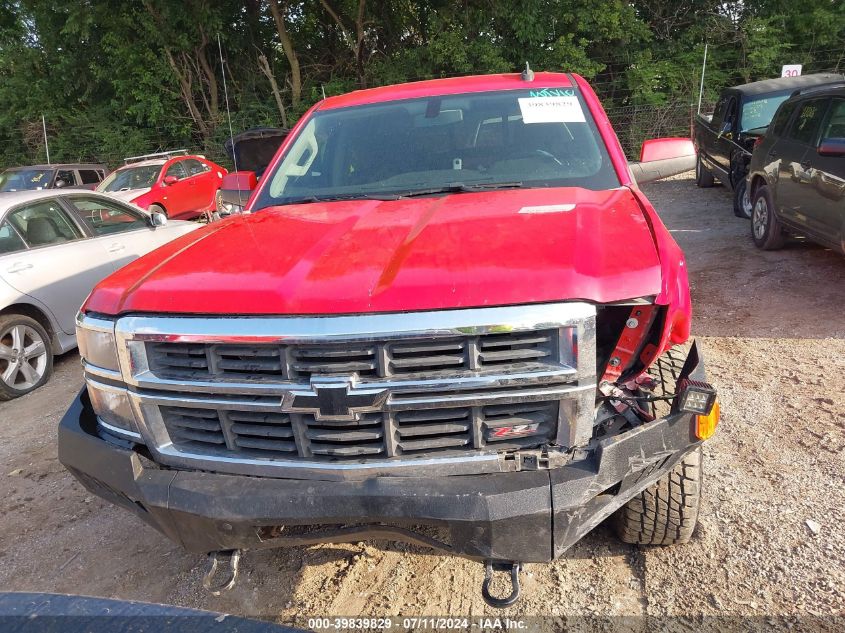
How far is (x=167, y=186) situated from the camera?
43.3ft

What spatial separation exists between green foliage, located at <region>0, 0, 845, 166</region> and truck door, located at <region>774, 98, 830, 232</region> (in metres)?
10.6

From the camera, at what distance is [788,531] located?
113 inches

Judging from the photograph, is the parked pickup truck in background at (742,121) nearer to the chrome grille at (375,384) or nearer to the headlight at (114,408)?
the chrome grille at (375,384)

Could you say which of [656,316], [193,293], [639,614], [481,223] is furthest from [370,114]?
[639,614]

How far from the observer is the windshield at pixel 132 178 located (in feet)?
42.1

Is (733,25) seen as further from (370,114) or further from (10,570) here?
(10,570)

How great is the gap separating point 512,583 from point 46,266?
17.1ft

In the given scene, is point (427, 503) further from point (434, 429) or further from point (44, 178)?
point (44, 178)

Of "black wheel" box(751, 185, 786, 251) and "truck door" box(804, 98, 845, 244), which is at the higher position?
"truck door" box(804, 98, 845, 244)

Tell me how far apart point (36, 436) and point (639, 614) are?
4157mm

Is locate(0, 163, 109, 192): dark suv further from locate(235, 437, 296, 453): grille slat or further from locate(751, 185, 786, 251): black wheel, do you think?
locate(235, 437, 296, 453): grille slat

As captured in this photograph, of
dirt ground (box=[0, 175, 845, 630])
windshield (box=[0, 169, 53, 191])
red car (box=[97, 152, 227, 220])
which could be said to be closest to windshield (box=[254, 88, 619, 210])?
dirt ground (box=[0, 175, 845, 630])

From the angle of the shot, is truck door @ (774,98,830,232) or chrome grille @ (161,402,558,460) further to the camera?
truck door @ (774,98,830,232)

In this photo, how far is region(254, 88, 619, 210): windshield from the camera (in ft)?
10.4
